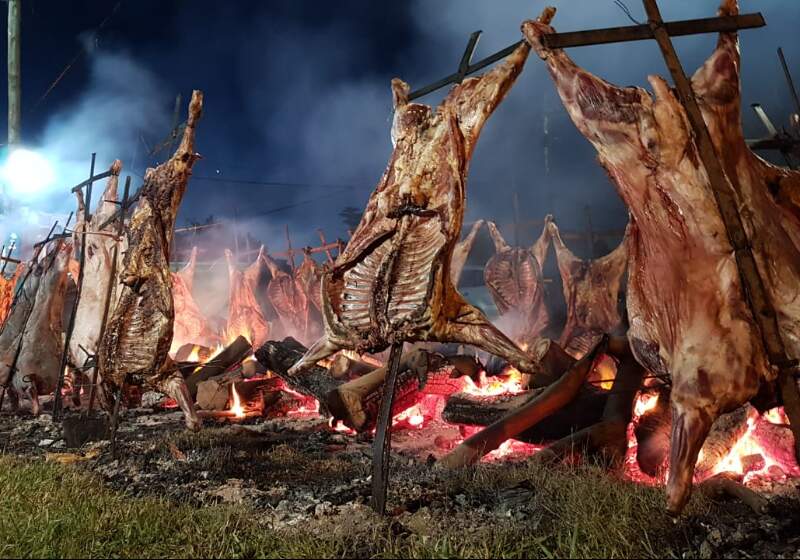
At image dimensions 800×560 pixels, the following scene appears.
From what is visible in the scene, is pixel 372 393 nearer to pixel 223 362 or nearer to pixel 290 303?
pixel 223 362

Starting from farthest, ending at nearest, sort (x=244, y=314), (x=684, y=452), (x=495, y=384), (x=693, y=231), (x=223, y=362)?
(x=244, y=314) → (x=223, y=362) → (x=495, y=384) → (x=693, y=231) → (x=684, y=452)

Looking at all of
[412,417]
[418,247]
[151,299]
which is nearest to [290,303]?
[412,417]

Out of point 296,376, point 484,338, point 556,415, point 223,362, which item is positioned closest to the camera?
point 484,338

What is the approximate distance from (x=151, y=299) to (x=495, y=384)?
5.04 meters

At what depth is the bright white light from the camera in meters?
15.3

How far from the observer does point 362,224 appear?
4.62m

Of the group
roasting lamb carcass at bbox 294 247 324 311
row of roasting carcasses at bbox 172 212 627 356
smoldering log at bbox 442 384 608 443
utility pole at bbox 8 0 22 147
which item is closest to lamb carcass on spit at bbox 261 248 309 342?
roasting lamb carcass at bbox 294 247 324 311

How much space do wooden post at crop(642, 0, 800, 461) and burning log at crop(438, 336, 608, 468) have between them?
117 inches

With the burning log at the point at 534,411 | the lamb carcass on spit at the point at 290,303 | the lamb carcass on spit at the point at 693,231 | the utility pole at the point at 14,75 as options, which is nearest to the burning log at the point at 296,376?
the burning log at the point at 534,411

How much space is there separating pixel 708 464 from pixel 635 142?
3511 mm

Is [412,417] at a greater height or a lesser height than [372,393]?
lesser

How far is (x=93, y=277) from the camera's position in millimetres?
8203

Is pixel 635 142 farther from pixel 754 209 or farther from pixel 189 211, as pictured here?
pixel 189 211

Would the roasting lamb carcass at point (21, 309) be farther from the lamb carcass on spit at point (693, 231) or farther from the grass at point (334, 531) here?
the lamb carcass on spit at point (693, 231)
